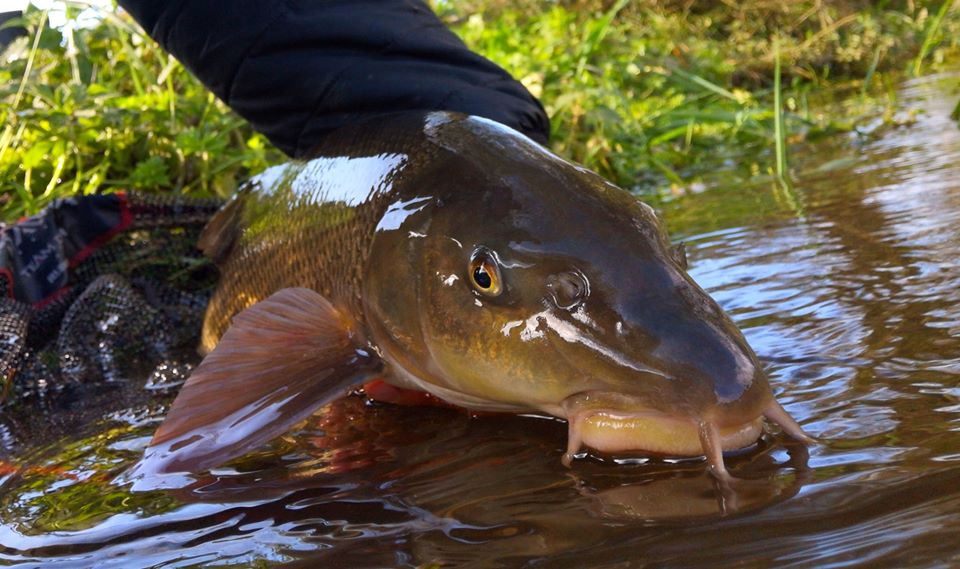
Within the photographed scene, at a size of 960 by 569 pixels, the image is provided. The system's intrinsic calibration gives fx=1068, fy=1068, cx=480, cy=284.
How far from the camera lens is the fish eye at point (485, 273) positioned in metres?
1.90

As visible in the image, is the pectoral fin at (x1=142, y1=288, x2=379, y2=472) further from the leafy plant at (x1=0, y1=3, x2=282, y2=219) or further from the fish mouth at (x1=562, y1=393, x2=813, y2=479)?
the leafy plant at (x1=0, y1=3, x2=282, y2=219)

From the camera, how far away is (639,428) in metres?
1.65

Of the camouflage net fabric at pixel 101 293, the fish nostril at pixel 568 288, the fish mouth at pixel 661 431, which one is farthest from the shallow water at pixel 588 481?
the camouflage net fabric at pixel 101 293

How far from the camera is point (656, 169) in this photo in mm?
6430

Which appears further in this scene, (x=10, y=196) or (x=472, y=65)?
(x=10, y=196)

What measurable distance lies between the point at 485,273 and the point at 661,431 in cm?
46

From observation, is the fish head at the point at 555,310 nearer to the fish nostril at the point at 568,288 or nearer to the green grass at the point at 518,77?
the fish nostril at the point at 568,288

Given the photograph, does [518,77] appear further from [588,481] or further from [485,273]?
[588,481]

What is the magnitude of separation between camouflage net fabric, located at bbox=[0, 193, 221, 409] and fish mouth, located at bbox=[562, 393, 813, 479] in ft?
5.21

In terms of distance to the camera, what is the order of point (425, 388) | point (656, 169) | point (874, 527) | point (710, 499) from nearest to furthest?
1. point (874, 527)
2. point (710, 499)
3. point (425, 388)
4. point (656, 169)

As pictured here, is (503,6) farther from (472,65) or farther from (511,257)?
(511,257)

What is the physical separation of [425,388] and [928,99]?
245 inches

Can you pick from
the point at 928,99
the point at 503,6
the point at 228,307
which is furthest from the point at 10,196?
the point at 503,6

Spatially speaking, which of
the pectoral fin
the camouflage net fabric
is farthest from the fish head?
the camouflage net fabric
